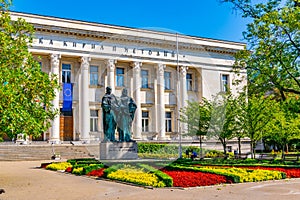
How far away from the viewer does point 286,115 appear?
31922mm

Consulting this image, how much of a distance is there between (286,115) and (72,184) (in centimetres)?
2172

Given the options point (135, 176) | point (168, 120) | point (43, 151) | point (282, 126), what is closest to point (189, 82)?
point (168, 120)

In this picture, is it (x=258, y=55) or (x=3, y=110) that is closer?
(x=3, y=110)

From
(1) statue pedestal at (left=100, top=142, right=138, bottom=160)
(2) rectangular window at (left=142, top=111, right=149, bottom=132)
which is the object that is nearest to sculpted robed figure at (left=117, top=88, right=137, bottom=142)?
(1) statue pedestal at (left=100, top=142, right=138, bottom=160)

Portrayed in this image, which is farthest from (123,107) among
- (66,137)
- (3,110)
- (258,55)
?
(66,137)

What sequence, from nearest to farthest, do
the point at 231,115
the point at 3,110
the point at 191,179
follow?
the point at 3,110
the point at 191,179
the point at 231,115

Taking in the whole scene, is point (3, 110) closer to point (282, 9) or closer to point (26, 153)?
point (282, 9)

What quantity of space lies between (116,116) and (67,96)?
72.8 ft

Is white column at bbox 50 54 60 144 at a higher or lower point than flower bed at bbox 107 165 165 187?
higher

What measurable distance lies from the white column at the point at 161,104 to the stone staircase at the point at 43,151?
9362 mm

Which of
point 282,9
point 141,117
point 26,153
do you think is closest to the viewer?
point 282,9

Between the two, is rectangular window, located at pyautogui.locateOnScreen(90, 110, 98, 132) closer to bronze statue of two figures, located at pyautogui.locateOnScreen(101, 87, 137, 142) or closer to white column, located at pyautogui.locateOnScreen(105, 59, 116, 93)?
white column, located at pyautogui.locateOnScreen(105, 59, 116, 93)

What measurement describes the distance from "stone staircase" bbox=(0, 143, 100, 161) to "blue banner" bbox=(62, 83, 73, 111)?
5.60m

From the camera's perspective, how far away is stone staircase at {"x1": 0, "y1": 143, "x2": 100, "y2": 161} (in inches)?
1366
